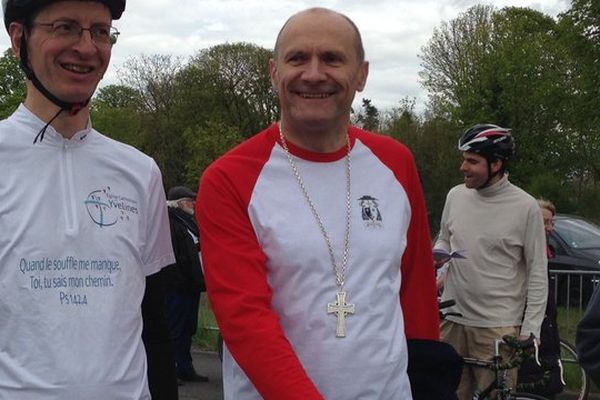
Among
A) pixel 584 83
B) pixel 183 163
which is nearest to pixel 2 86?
pixel 183 163

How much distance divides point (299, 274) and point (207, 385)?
6591 millimetres

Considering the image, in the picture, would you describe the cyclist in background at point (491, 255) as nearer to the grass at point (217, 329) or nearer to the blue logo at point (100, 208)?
the grass at point (217, 329)

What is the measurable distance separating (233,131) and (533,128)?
57.2 ft

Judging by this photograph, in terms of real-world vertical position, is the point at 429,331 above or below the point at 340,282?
below

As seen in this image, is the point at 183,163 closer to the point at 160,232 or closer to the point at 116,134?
the point at 116,134

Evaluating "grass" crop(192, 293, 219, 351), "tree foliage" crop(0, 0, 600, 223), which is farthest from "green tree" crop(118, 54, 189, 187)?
"grass" crop(192, 293, 219, 351)

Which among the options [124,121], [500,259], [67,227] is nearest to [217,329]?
[500,259]

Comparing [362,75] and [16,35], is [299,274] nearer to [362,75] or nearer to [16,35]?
[362,75]

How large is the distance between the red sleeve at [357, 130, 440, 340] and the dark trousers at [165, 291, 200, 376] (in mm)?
5841

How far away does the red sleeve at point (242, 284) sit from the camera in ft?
7.22

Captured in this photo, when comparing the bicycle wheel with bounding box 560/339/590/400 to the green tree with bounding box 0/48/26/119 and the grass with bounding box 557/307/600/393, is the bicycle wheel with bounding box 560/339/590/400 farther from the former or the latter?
A: the green tree with bounding box 0/48/26/119

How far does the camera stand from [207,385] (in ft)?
28.5

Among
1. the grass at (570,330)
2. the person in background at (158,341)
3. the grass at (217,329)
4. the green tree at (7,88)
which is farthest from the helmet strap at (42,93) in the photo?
the green tree at (7,88)

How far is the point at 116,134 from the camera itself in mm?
46906
